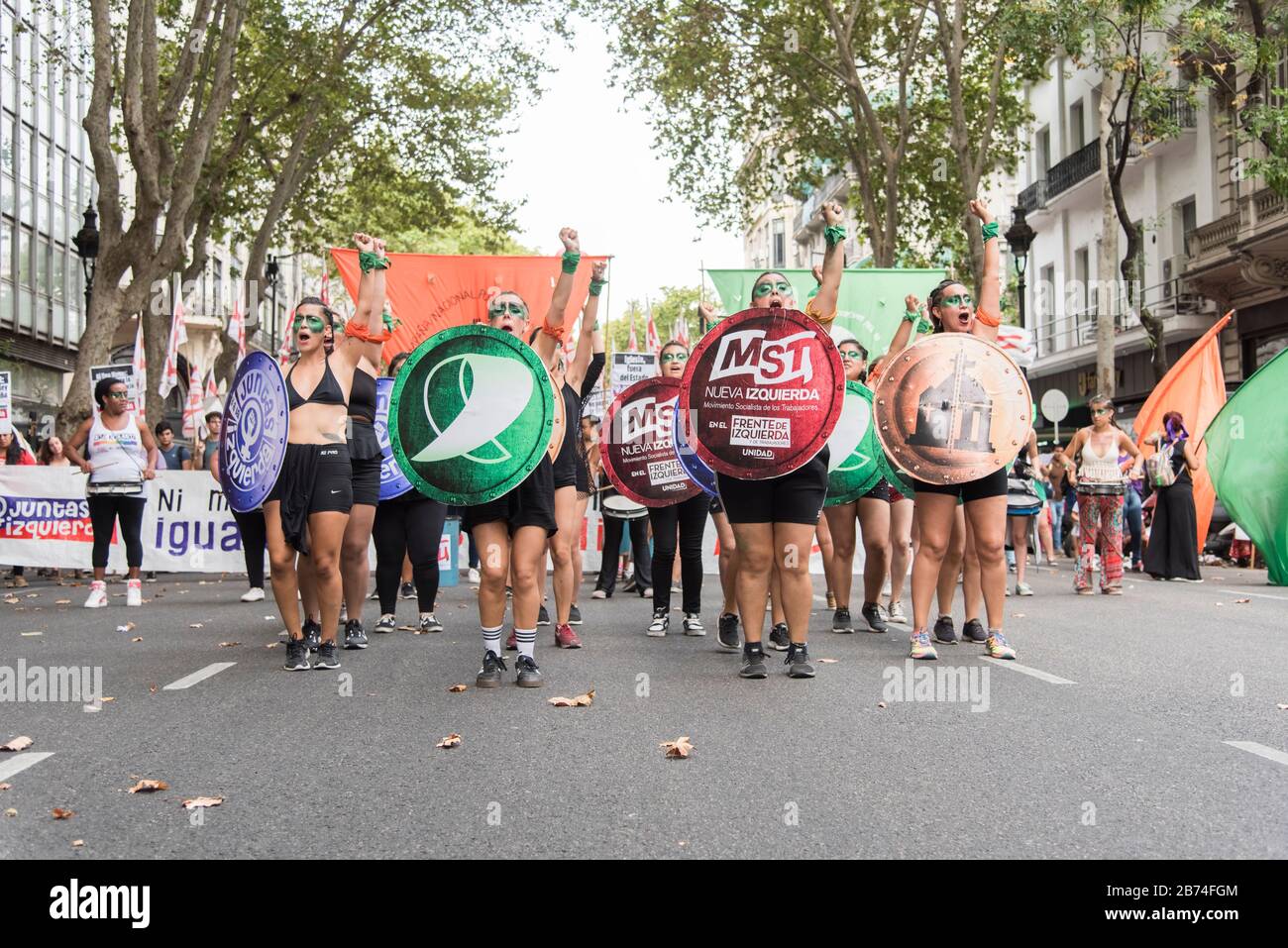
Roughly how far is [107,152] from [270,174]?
11734mm

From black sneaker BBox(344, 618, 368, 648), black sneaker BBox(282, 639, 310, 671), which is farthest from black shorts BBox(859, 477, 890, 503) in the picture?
black sneaker BBox(282, 639, 310, 671)

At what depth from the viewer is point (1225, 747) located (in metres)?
5.71

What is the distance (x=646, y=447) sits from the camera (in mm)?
11055

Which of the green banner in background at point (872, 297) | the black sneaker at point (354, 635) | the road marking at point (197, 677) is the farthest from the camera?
the green banner in background at point (872, 297)

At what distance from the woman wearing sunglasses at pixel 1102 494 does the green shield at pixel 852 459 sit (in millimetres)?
4819

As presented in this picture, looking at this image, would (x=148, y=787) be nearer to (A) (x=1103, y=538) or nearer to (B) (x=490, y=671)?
(B) (x=490, y=671)

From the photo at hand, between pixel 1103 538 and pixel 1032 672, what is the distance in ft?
23.6

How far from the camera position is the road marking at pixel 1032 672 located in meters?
7.72

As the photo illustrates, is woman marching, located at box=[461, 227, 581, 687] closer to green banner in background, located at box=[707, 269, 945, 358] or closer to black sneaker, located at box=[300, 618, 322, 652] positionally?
black sneaker, located at box=[300, 618, 322, 652]

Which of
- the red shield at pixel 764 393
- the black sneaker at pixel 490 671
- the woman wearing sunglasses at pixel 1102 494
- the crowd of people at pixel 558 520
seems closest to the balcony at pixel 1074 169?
the woman wearing sunglasses at pixel 1102 494

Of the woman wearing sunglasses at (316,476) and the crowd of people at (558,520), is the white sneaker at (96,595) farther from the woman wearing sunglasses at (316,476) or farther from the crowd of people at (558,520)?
the woman wearing sunglasses at (316,476)

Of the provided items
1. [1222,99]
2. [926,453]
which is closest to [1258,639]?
[926,453]

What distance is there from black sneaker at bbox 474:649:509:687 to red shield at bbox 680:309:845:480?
154 cm
